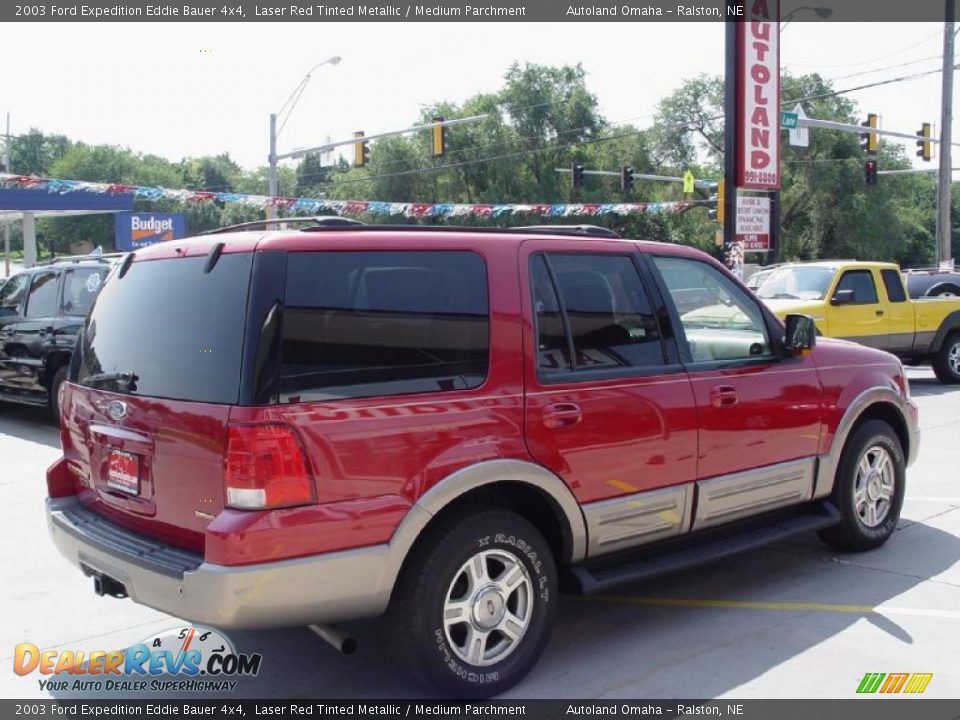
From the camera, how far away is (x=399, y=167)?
60.5 metres

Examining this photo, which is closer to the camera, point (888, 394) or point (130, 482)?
point (130, 482)

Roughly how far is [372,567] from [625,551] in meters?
1.47

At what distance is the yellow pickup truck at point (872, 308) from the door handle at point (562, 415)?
9.64 metres

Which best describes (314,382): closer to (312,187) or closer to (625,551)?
(625,551)

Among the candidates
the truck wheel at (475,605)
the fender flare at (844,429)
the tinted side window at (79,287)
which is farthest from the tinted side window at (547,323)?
the tinted side window at (79,287)

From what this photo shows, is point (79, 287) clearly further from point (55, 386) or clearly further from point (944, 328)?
point (944, 328)

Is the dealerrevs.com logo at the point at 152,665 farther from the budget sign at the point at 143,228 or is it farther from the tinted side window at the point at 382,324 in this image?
the budget sign at the point at 143,228

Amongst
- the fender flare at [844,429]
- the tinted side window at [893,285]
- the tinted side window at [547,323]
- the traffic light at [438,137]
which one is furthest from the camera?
the traffic light at [438,137]

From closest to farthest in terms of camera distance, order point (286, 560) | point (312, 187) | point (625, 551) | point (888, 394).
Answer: point (286, 560) → point (625, 551) → point (888, 394) → point (312, 187)

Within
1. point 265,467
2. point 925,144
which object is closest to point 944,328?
point 265,467

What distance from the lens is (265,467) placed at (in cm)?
342

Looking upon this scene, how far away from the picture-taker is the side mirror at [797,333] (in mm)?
5320

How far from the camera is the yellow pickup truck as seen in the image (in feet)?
44.4

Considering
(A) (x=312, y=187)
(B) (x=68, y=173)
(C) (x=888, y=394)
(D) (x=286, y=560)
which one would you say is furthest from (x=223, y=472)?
(B) (x=68, y=173)
